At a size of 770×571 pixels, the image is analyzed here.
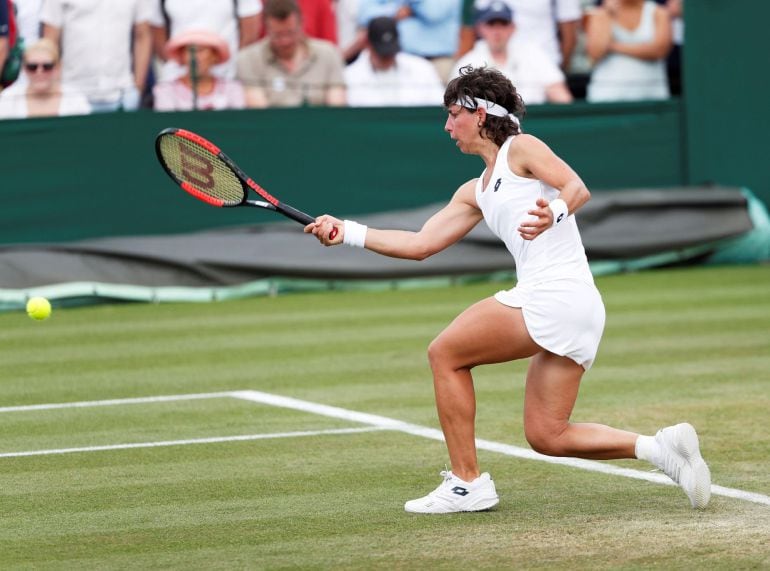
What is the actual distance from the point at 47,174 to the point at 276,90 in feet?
8.55

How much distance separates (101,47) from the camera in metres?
15.2

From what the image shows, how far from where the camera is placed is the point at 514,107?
630 cm

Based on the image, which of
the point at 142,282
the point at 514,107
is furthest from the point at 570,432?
the point at 142,282

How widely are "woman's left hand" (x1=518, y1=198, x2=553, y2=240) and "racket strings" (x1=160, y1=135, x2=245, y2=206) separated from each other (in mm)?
1712

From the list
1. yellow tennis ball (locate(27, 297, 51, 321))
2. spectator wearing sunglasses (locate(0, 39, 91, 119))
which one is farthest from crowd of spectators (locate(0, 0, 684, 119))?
yellow tennis ball (locate(27, 297, 51, 321))

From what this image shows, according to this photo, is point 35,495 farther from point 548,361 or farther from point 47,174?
point 47,174

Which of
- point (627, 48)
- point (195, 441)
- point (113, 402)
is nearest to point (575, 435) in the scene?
point (195, 441)

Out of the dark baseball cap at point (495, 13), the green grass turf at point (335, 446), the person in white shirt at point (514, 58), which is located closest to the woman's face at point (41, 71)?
the green grass turf at point (335, 446)

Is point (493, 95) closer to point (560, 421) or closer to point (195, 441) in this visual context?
point (560, 421)

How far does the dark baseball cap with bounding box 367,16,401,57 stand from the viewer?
16016mm

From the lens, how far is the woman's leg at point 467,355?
6051 millimetres

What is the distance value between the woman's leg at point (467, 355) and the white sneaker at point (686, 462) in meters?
0.65

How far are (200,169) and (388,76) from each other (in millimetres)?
9330

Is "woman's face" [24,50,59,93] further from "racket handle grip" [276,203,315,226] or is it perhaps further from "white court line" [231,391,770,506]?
"racket handle grip" [276,203,315,226]
